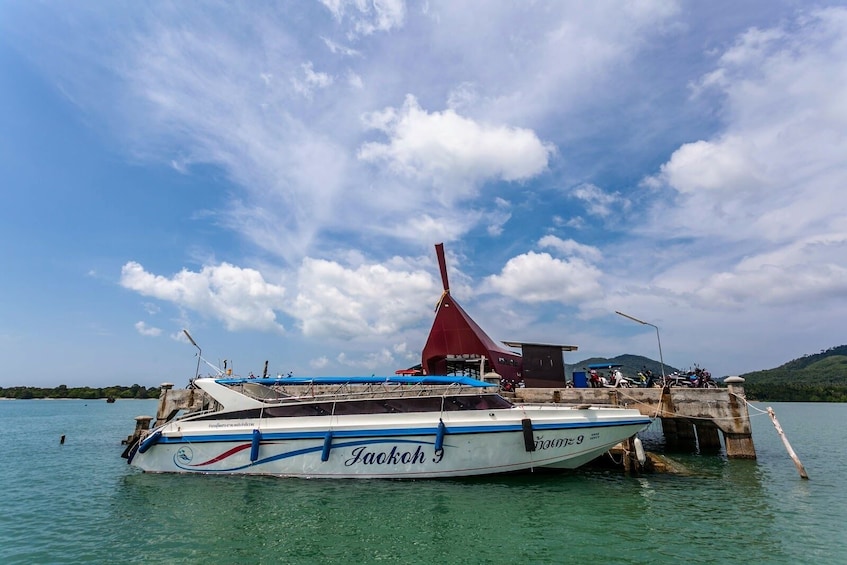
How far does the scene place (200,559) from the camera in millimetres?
8461

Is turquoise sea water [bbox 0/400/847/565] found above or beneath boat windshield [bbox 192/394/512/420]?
beneath

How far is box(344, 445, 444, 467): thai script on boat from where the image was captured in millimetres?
13852

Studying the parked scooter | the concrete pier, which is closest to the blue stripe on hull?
the concrete pier

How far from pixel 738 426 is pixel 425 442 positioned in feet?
41.6

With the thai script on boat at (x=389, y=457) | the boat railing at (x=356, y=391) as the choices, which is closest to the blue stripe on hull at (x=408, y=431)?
the thai script on boat at (x=389, y=457)

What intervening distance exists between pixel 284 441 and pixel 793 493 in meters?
15.4

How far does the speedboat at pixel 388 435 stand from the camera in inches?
542

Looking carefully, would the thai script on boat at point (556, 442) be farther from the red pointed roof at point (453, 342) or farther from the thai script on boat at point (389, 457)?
the red pointed roof at point (453, 342)

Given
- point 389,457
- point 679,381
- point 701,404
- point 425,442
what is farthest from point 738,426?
point 389,457

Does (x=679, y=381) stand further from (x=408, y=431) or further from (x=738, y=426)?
(x=408, y=431)

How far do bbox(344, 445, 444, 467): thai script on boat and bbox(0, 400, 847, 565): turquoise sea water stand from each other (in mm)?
634

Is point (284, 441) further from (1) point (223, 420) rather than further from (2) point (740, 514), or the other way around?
(2) point (740, 514)

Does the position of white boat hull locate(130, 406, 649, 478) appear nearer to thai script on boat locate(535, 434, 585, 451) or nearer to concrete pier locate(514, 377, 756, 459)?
thai script on boat locate(535, 434, 585, 451)

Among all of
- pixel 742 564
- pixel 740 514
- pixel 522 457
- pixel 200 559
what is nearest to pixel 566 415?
pixel 522 457
